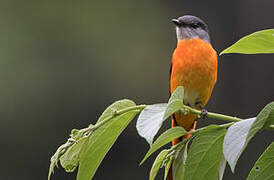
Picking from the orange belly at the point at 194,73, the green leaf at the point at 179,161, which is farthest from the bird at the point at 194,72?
the green leaf at the point at 179,161

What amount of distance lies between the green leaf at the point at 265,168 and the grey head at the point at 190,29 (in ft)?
9.07

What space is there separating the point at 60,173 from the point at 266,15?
4.79 m

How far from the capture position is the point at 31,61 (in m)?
11.0

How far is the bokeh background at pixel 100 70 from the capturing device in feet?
29.7

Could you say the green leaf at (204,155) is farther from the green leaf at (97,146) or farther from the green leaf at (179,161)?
the green leaf at (97,146)

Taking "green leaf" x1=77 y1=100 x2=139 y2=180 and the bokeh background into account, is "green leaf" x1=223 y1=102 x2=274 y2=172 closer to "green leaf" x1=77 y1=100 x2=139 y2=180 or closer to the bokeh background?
"green leaf" x1=77 y1=100 x2=139 y2=180

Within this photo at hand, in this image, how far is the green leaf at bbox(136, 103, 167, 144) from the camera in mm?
1286

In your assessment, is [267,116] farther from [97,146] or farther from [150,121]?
[97,146]

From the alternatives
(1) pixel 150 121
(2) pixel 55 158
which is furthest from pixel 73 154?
(1) pixel 150 121

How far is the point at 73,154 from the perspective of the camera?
4.86 feet

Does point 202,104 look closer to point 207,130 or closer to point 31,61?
point 207,130

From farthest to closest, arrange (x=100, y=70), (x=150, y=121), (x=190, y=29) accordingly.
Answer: (x=100, y=70) < (x=190, y=29) < (x=150, y=121)

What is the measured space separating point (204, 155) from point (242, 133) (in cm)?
20

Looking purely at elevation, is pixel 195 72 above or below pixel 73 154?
below
